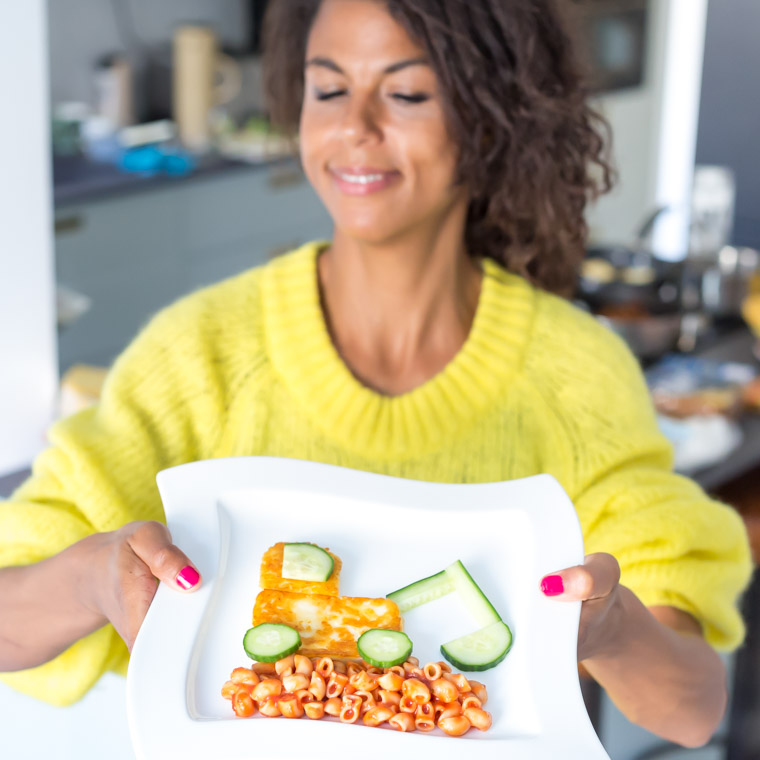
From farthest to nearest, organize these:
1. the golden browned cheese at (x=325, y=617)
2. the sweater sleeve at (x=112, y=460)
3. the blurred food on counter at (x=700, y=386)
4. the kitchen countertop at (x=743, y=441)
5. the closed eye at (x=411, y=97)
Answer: the blurred food on counter at (x=700, y=386) → the kitchen countertop at (x=743, y=441) → the closed eye at (x=411, y=97) → the sweater sleeve at (x=112, y=460) → the golden browned cheese at (x=325, y=617)

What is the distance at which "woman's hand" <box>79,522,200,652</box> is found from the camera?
858 millimetres

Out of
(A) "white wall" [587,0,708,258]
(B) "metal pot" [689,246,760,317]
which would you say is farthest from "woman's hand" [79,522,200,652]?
(A) "white wall" [587,0,708,258]

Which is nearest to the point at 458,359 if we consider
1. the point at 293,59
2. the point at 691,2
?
the point at 293,59

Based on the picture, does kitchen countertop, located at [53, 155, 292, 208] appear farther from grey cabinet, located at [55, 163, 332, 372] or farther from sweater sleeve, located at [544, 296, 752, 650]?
sweater sleeve, located at [544, 296, 752, 650]

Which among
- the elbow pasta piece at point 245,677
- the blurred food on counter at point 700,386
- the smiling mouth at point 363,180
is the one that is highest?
the smiling mouth at point 363,180

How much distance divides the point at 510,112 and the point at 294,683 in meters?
0.79

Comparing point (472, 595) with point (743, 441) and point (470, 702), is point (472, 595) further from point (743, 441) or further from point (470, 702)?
point (743, 441)

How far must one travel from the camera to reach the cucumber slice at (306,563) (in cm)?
88

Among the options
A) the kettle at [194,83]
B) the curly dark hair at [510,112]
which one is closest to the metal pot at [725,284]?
the curly dark hair at [510,112]

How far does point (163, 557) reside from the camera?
2.82 ft

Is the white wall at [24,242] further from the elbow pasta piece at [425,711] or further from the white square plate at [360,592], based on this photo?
the elbow pasta piece at [425,711]

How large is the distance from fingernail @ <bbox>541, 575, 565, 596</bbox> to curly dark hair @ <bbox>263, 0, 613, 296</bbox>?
587mm

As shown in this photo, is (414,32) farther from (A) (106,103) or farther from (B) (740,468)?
(A) (106,103)

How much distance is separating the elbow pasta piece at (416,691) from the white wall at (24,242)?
3.14ft
